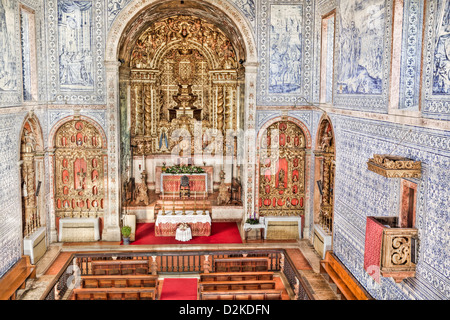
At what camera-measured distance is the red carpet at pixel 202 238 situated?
17.2 m

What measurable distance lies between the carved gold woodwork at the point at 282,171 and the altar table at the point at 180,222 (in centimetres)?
235

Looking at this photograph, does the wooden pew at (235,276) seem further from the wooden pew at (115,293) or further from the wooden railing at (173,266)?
the wooden pew at (115,293)

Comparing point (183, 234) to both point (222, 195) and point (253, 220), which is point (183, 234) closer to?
point (253, 220)

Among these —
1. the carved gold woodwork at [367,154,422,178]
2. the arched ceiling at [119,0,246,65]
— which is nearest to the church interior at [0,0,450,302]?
the carved gold woodwork at [367,154,422,178]

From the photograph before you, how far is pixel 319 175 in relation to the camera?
54.3ft

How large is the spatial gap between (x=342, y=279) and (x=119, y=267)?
7.02 metres

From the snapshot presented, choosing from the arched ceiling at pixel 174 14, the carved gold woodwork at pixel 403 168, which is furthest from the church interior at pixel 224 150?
the arched ceiling at pixel 174 14

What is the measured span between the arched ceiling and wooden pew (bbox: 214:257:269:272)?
8.50 m

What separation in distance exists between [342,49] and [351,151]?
327 centimetres

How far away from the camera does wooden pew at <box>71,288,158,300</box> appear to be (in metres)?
11.6

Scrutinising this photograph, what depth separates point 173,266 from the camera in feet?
48.9

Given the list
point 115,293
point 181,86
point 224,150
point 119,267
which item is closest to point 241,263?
point 119,267

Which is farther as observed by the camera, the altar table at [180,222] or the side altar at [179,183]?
the side altar at [179,183]

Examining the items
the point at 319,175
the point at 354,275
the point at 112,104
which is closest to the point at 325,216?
the point at 319,175
